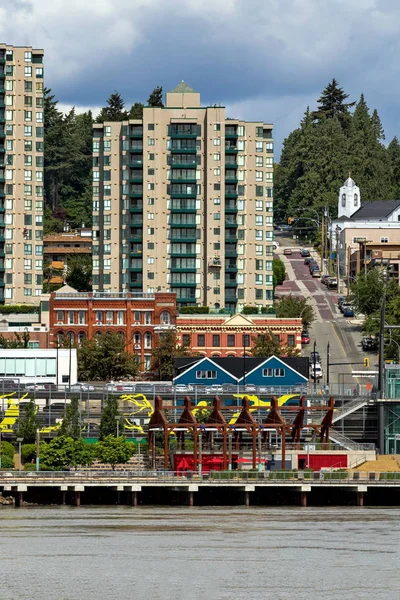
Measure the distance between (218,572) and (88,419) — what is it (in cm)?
6695

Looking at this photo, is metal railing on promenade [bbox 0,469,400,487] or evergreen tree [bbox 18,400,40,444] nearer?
metal railing on promenade [bbox 0,469,400,487]

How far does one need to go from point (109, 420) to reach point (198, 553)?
167 feet

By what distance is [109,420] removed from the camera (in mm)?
166000

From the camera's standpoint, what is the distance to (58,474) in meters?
145

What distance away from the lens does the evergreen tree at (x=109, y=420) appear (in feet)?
541

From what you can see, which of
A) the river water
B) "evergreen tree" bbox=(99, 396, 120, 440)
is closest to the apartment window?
"evergreen tree" bbox=(99, 396, 120, 440)

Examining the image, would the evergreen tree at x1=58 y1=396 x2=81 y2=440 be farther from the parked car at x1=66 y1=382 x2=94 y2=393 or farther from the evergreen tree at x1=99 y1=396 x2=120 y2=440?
the parked car at x1=66 y1=382 x2=94 y2=393

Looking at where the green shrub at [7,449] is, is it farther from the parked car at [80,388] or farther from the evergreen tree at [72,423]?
the parked car at [80,388]

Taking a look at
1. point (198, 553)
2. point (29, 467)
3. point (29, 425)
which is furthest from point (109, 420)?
point (198, 553)

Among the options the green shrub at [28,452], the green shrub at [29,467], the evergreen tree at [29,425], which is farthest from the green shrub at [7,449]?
the green shrub at [29,467]

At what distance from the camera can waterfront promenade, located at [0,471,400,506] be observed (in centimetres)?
14262

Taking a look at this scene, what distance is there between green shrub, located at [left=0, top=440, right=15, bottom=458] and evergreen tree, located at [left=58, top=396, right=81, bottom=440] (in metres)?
4.77

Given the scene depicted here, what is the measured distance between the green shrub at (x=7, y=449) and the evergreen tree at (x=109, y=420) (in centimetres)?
824

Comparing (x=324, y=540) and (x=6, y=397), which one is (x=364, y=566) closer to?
(x=324, y=540)
